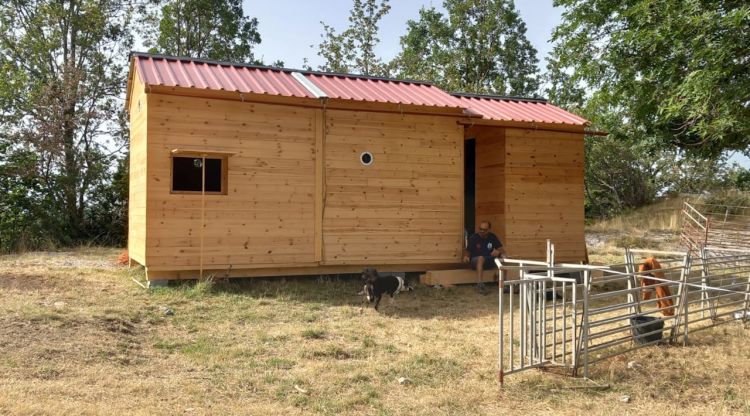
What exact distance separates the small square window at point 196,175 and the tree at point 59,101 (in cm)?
1048

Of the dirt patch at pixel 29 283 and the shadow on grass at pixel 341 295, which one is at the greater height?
the dirt patch at pixel 29 283

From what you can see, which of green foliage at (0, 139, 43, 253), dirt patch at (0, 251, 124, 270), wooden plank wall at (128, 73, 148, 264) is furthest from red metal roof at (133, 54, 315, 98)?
green foliage at (0, 139, 43, 253)

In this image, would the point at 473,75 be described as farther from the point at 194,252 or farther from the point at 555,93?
the point at 194,252

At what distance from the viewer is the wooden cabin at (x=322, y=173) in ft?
32.2

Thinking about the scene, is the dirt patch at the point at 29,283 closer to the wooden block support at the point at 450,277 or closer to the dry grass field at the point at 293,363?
the dry grass field at the point at 293,363

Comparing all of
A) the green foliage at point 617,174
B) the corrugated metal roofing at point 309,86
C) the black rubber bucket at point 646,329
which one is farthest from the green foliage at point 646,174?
the black rubber bucket at point 646,329

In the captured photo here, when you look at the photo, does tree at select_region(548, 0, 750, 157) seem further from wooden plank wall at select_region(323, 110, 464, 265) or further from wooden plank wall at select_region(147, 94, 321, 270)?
wooden plank wall at select_region(147, 94, 321, 270)

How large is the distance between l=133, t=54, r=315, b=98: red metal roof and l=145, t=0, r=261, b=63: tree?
49.7 feet

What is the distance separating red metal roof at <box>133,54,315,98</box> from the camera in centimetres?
992

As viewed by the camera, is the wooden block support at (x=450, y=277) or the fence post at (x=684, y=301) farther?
the wooden block support at (x=450, y=277)

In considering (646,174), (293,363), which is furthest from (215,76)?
(646,174)

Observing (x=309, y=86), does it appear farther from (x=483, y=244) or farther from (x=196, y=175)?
(x=483, y=244)

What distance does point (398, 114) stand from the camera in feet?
37.1

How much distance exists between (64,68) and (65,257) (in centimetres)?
881
